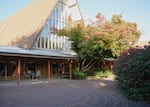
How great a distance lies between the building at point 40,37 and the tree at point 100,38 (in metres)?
1.92

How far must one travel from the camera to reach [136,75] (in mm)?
8055

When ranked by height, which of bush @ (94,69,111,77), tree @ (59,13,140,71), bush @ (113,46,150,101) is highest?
tree @ (59,13,140,71)

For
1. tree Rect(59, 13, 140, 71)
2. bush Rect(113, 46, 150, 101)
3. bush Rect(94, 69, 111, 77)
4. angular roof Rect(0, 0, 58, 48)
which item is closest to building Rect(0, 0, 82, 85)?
angular roof Rect(0, 0, 58, 48)

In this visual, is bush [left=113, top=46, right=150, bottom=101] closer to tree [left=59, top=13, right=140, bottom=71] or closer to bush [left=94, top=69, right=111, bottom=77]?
tree [left=59, top=13, right=140, bottom=71]

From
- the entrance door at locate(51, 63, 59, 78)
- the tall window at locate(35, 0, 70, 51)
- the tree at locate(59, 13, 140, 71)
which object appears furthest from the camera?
the entrance door at locate(51, 63, 59, 78)

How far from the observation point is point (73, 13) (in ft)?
98.6

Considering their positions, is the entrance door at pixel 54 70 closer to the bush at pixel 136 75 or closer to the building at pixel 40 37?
the building at pixel 40 37

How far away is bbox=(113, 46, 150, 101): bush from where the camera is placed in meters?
7.91

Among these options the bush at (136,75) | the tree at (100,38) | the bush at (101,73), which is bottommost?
the bush at (101,73)

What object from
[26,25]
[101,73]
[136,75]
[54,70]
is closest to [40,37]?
[26,25]

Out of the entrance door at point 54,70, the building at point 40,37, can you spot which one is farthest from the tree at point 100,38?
the entrance door at point 54,70

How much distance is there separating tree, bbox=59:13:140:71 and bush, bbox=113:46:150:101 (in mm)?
11840

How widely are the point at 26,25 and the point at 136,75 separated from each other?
2095 cm

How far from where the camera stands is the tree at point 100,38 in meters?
20.7
